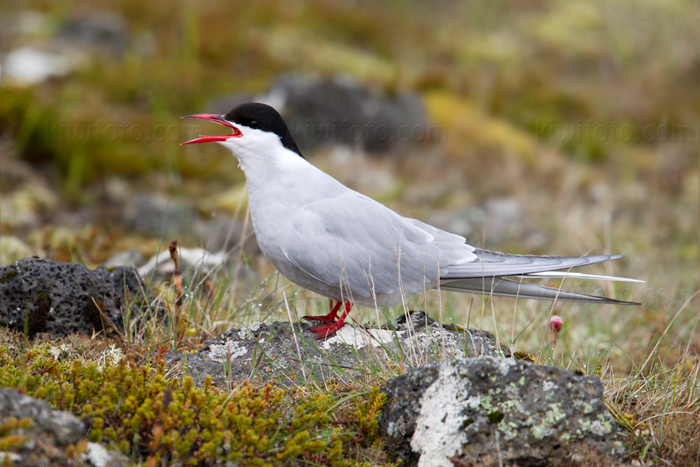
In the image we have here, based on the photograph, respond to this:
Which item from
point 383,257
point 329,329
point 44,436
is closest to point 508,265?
point 383,257

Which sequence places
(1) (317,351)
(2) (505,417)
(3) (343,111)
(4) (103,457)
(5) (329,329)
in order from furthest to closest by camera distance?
(3) (343,111) → (5) (329,329) → (1) (317,351) → (2) (505,417) → (4) (103,457)

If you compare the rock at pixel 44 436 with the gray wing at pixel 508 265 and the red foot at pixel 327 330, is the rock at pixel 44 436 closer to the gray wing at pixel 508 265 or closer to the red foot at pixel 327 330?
the red foot at pixel 327 330

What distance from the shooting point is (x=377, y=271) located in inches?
116

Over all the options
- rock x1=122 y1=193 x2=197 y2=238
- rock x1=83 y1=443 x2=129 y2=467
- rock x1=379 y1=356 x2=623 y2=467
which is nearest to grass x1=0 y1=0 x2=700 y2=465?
rock x1=122 y1=193 x2=197 y2=238

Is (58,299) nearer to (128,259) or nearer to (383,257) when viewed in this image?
(128,259)

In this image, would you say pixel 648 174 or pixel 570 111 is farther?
pixel 570 111

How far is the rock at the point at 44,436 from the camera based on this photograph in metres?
1.85

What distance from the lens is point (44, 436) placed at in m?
1.91

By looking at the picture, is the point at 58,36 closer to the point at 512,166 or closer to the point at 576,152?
the point at 512,166

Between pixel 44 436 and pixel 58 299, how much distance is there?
44.9 inches

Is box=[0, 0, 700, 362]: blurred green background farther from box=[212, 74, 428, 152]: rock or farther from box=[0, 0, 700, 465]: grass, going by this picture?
box=[212, 74, 428, 152]: rock

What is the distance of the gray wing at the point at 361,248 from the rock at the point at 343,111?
229 inches

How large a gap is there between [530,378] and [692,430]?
692 mm

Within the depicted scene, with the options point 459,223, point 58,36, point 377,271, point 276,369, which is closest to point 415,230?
point 377,271
